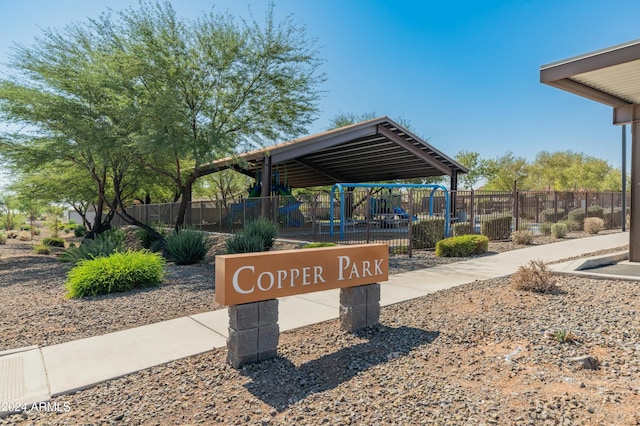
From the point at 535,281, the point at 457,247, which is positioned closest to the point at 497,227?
the point at 457,247

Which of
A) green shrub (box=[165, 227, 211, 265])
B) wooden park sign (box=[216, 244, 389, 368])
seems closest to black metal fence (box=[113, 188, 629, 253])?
green shrub (box=[165, 227, 211, 265])

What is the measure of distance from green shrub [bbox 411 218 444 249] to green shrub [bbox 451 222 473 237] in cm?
127

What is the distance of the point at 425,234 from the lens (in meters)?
13.7

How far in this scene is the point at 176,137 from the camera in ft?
44.7

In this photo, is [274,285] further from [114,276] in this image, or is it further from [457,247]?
[457,247]

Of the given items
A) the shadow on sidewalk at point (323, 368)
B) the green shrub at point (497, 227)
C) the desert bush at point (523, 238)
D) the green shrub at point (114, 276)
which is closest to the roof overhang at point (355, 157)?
the green shrub at point (497, 227)

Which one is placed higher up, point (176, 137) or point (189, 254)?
point (176, 137)

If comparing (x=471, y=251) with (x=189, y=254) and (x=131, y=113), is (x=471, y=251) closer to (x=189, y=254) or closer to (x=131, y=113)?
(x=189, y=254)

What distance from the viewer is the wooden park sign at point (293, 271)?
4.06m

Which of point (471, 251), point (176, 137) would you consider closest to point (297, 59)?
point (176, 137)

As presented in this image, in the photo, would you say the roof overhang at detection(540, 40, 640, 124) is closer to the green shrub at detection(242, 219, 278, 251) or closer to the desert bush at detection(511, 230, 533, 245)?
the desert bush at detection(511, 230, 533, 245)

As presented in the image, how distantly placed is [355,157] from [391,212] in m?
5.25

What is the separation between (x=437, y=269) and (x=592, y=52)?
5736 mm

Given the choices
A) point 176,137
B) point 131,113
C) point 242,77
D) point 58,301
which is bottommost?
point 58,301
